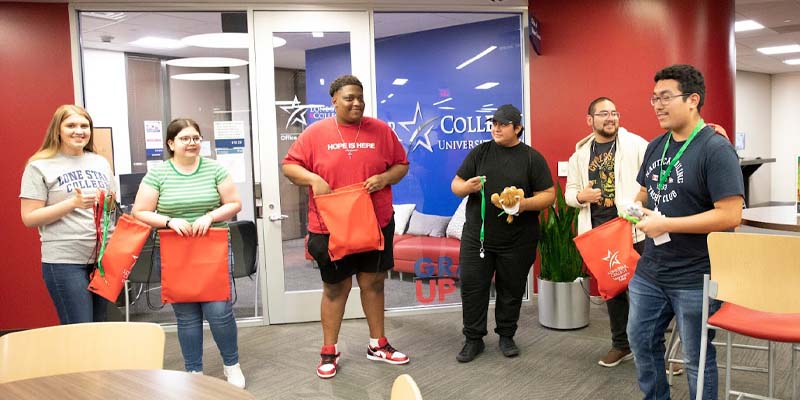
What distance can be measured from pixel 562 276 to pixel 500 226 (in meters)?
0.98

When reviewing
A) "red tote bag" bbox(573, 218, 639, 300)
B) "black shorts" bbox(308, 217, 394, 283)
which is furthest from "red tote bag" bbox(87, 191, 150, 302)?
"red tote bag" bbox(573, 218, 639, 300)

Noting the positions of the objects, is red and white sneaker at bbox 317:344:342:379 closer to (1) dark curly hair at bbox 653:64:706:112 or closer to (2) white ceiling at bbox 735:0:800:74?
(1) dark curly hair at bbox 653:64:706:112

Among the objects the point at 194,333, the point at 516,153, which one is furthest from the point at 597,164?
the point at 194,333

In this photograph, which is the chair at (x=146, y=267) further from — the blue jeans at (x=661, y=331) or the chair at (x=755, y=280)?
the chair at (x=755, y=280)

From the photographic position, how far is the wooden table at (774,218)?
2643 mm

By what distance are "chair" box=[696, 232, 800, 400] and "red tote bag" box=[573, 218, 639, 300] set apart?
1.90 ft

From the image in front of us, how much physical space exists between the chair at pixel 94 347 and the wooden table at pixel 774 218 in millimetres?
2585

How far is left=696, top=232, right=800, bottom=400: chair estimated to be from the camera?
2020 mm

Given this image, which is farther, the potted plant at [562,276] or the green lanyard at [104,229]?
the potted plant at [562,276]

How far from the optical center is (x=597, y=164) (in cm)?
344

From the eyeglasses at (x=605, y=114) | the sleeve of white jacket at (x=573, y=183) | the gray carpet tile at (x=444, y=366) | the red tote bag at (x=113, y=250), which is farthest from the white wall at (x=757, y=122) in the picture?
the red tote bag at (x=113, y=250)

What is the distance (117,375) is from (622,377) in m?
2.73

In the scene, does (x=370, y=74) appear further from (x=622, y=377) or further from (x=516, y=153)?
(x=622, y=377)

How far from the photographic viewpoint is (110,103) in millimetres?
4426
